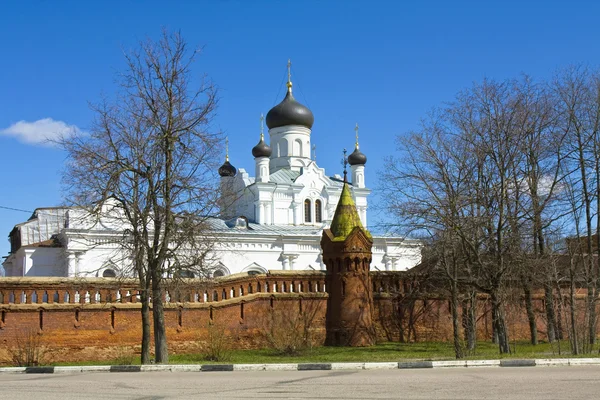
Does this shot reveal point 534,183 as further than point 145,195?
Yes

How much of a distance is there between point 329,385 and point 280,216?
141 ft

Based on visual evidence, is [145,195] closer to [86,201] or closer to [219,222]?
[86,201]

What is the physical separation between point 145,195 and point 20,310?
4.28 metres

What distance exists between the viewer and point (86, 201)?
17.6 metres

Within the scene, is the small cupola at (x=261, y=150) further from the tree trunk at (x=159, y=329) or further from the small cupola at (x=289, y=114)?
the tree trunk at (x=159, y=329)

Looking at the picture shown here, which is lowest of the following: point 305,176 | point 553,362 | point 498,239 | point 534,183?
point 553,362

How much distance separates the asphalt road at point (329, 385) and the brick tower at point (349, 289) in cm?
795

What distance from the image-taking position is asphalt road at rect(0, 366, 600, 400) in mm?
10102

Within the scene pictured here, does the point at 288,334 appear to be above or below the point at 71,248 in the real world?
below

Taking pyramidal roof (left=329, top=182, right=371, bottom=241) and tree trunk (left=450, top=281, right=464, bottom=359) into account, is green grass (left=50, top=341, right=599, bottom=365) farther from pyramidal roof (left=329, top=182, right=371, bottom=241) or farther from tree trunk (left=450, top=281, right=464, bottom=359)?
pyramidal roof (left=329, top=182, right=371, bottom=241)

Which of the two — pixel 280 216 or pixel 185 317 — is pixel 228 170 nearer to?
pixel 280 216

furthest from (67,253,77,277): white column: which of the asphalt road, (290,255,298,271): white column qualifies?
the asphalt road

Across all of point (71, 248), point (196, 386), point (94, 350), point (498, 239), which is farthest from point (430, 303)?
point (71, 248)

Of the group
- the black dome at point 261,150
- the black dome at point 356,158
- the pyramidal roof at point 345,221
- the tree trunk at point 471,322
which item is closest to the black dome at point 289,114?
the black dome at point 261,150
